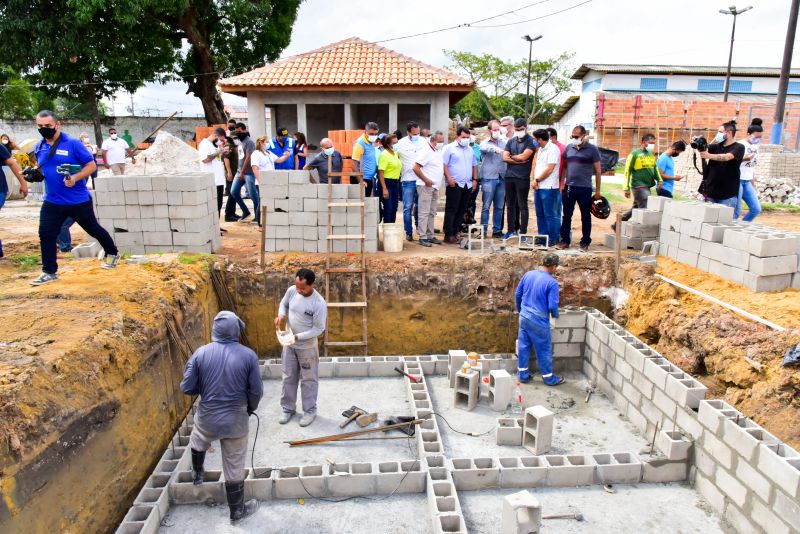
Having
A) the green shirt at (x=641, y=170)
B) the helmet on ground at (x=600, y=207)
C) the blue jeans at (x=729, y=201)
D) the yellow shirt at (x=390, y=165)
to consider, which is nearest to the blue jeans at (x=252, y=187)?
the yellow shirt at (x=390, y=165)

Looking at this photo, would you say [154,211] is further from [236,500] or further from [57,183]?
[236,500]

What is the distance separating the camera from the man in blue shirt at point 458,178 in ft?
29.0

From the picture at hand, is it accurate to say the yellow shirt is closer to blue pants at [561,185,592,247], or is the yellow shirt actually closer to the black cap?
blue pants at [561,185,592,247]

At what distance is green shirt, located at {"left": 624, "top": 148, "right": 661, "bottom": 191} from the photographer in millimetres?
8906

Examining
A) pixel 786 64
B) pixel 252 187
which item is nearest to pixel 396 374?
pixel 252 187

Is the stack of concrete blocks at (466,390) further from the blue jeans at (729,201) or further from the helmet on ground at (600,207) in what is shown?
the blue jeans at (729,201)

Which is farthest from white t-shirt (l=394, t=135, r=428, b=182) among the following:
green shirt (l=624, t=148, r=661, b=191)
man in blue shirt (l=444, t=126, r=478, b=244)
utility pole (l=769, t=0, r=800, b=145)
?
utility pole (l=769, t=0, r=800, b=145)

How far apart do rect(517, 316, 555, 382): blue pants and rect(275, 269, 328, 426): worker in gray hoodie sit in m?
2.66

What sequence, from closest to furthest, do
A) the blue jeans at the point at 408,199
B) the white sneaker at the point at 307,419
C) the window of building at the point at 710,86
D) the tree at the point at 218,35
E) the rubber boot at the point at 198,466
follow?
the rubber boot at the point at 198,466
the white sneaker at the point at 307,419
the blue jeans at the point at 408,199
the tree at the point at 218,35
the window of building at the point at 710,86

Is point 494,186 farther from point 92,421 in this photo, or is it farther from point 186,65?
point 186,65

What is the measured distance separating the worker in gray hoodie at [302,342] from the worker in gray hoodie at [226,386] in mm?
1238

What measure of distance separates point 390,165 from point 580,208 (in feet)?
9.99

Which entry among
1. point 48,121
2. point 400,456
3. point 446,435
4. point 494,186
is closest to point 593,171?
point 494,186

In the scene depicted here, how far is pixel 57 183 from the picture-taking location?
5.77m
